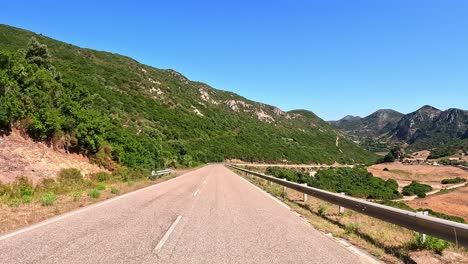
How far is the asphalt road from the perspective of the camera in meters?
6.17

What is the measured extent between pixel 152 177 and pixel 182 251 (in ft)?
86.7

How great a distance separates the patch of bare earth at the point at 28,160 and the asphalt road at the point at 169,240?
10.8 meters

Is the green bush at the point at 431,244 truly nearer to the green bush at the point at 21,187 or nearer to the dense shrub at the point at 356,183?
the green bush at the point at 21,187

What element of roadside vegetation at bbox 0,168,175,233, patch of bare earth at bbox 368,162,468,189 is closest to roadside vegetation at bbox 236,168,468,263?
roadside vegetation at bbox 0,168,175,233

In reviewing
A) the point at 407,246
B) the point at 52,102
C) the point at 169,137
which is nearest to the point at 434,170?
the point at 169,137

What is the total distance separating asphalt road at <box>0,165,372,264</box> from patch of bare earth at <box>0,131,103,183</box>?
35.5 feet

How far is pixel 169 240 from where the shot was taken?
24.6 ft

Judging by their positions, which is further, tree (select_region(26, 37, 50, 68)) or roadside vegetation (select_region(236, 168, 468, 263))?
tree (select_region(26, 37, 50, 68))

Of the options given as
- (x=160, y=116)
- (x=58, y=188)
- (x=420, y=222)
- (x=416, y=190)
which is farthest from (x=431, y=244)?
(x=160, y=116)

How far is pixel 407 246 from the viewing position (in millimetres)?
7637

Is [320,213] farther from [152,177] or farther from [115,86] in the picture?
[115,86]

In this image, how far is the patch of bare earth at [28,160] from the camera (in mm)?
19855

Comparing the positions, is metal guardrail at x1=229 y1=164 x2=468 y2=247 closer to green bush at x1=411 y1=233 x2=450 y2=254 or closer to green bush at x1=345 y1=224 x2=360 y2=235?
green bush at x1=411 y1=233 x2=450 y2=254

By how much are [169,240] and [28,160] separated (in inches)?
705
